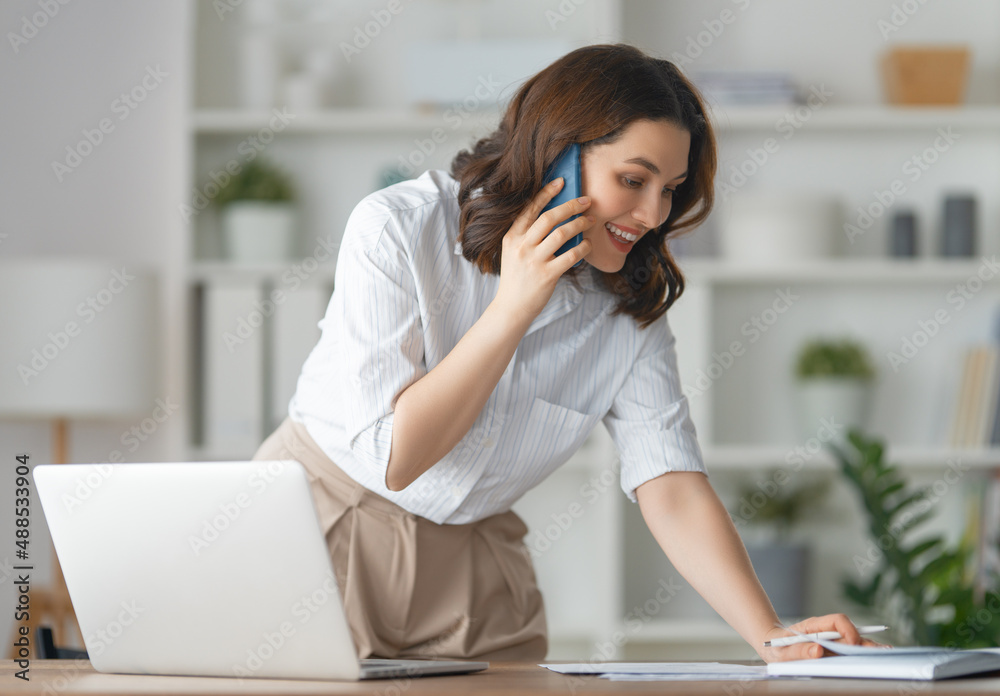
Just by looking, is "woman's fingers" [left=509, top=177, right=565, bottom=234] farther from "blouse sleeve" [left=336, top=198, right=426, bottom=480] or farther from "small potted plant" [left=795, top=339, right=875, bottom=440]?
"small potted plant" [left=795, top=339, right=875, bottom=440]

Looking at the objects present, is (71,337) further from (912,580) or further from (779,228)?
(912,580)

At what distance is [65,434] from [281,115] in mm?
1087

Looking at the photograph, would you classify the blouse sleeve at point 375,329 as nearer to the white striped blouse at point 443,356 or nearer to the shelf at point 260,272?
the white striped blouse at point 443,356

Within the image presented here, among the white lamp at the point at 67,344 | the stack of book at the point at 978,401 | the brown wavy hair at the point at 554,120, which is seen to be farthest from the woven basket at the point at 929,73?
the white lamp at the point at 67,344

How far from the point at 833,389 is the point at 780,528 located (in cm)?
44

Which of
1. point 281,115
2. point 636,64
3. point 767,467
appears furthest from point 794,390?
point 636,64

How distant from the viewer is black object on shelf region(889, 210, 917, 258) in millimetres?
2936

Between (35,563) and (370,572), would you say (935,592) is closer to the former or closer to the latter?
(370,572)

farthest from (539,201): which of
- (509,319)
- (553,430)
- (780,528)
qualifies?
(780,528)

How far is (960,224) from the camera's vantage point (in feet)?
9.59

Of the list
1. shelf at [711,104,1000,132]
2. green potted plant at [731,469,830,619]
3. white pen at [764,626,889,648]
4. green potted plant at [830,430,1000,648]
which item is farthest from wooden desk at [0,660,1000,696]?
shelf at [711,104,1000,132]

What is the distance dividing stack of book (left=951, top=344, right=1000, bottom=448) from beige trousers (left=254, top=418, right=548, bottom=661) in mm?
2018

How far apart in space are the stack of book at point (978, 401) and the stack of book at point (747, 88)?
0.92m

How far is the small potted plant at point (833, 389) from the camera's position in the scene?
2.89 meters
